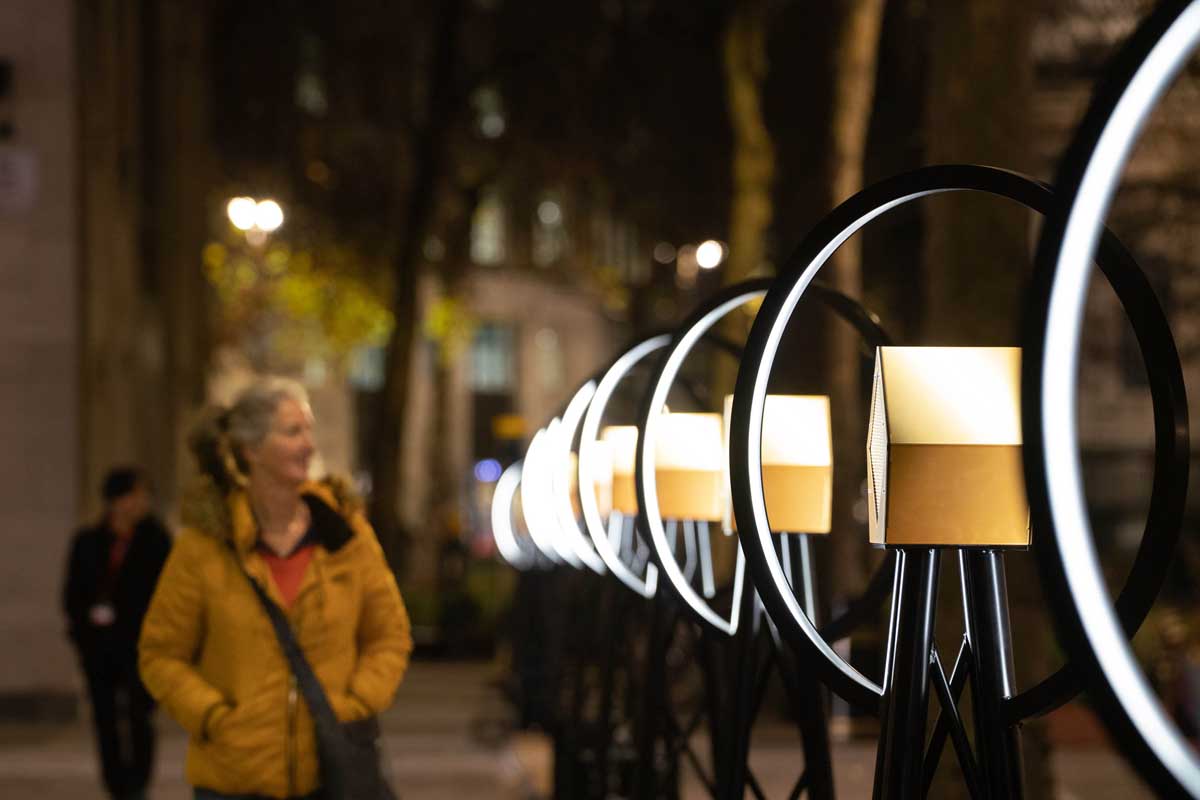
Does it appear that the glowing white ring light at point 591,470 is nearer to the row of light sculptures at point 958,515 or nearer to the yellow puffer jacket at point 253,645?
the yellow puffer jacket at point 253,645

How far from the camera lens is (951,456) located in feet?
11.3

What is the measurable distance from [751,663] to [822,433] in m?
0.60

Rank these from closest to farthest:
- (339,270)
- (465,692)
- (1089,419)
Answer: (465,692)
(339,270)
(1089,419)

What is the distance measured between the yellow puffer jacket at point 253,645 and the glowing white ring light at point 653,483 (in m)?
0.78

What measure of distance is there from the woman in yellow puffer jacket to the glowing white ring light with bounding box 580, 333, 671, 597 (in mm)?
1354

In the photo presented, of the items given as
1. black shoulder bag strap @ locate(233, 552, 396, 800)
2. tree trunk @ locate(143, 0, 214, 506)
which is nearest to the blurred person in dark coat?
black shoulder bag strap @ locate(233, 552, 396, 800)

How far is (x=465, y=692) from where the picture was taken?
18.8 metres

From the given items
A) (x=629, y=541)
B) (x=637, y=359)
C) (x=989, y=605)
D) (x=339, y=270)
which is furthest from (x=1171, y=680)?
(x=339, y=270)

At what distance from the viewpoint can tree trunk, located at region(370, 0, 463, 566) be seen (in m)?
23.7

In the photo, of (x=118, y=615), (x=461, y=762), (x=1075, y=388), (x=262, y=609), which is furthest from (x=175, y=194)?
(x=1075, y=388)

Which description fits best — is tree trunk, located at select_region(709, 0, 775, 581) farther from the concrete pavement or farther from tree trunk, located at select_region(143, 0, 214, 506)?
tree trunk, located at select_region(143, 0, 214, 506)

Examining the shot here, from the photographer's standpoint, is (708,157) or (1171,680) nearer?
(1171,680)

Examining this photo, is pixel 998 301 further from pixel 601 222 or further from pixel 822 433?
pixel 601 222

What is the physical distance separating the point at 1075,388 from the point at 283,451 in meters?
3.54
